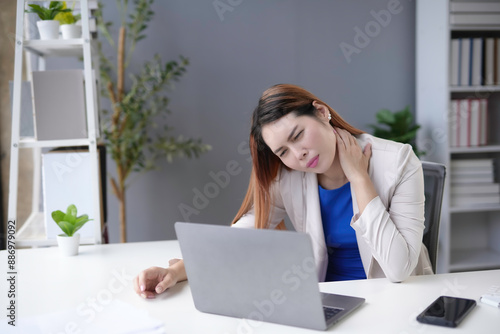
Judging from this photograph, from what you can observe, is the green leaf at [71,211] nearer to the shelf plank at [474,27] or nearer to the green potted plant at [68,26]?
the green potted plant at [68,26]

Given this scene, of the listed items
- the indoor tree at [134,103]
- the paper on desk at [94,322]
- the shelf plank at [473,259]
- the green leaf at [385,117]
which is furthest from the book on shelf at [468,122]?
the paper on desk at [94,322]

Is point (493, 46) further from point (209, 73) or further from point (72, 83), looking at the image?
point (72, 83)

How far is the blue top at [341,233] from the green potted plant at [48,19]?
3.74 ft

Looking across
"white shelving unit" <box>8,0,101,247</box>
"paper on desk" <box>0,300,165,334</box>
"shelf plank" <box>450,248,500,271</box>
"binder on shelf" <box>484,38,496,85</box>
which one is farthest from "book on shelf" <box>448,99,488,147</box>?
"paper on desk" <box>0,300,165,334</box>

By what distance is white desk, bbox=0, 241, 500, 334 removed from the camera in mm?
1062

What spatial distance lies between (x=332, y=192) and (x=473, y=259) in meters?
1.99

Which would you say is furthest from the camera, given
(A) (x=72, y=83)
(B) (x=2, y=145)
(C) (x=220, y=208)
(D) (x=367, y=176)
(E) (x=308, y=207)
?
(C) (x=220, y=208)

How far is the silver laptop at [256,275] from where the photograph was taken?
100 cm

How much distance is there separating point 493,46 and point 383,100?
0.71 m

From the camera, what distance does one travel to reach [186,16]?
3.13m

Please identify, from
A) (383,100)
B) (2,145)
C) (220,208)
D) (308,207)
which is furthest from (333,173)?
(2,145)

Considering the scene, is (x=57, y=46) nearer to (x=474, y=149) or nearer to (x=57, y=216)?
(x=57, y=216)

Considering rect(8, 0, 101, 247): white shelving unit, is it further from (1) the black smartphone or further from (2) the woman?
(1) the black smartphone

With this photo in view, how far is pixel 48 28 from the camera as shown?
194cm
